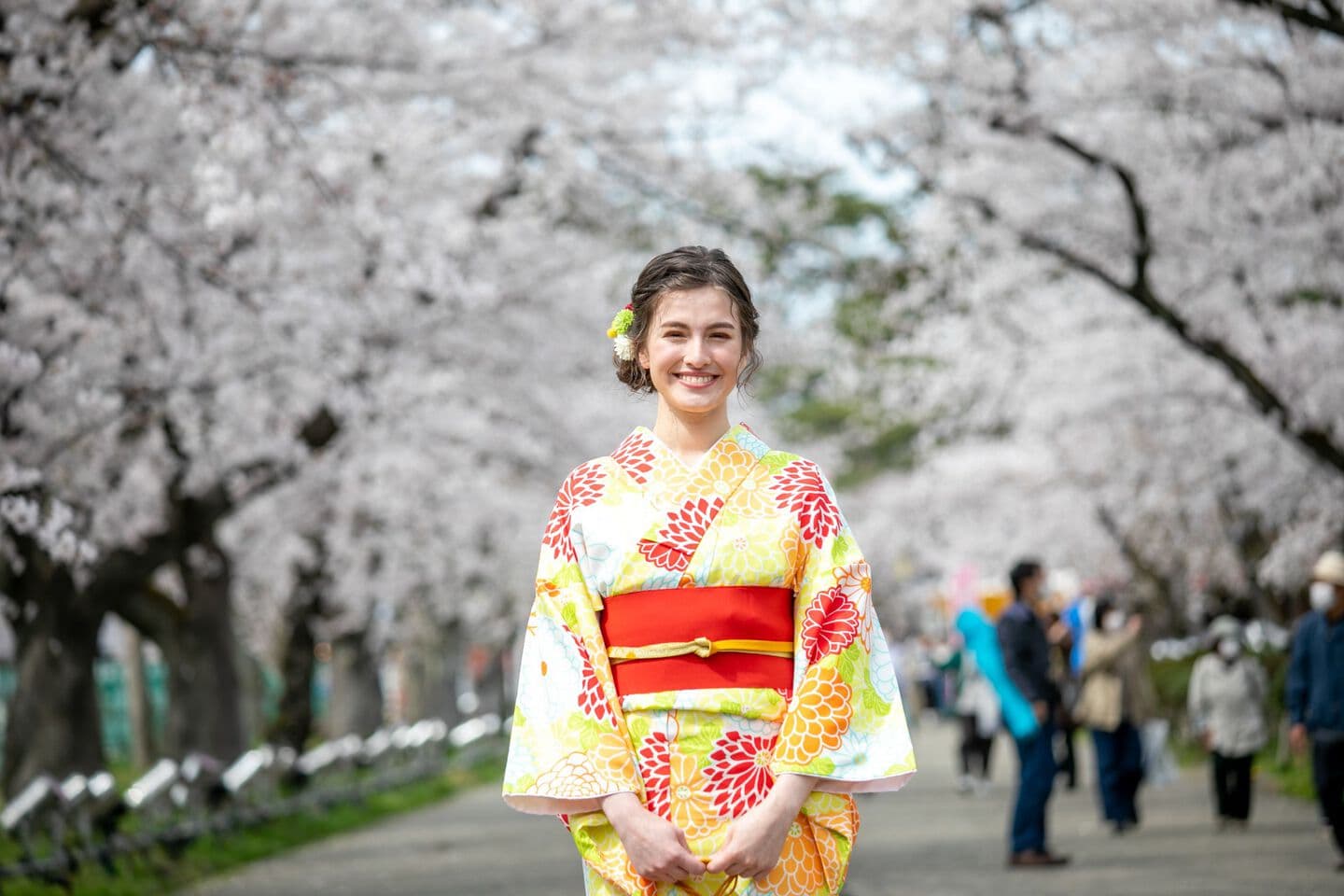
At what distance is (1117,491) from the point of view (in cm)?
2538

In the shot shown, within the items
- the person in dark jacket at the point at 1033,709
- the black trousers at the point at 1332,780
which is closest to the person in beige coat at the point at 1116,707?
the person in dark jacket at the point at 1033,709

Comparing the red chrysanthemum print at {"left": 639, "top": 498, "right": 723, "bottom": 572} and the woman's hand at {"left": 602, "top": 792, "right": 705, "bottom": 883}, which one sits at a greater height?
the red chrysanthemum print at {"left": 639, "top": 498, "right": 723, "bottom": 572}

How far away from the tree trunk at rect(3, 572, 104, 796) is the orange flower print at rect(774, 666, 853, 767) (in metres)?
11.2

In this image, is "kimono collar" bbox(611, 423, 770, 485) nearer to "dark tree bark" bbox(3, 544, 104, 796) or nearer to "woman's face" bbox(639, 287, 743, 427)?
"woman's face" bbox(639, 287, 743, 427)

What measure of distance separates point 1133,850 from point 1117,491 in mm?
13803

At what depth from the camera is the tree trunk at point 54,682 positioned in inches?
557

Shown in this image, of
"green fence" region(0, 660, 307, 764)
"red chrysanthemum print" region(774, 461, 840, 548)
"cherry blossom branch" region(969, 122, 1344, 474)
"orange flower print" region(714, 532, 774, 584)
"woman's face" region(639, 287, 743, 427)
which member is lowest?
"green fence" region(0, 660, 307, 764)

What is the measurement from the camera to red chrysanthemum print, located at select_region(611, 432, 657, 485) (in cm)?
379

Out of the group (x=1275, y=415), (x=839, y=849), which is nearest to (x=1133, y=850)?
(x=1275, y=415)

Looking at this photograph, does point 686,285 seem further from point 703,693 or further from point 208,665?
point 208,665

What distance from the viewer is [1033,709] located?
445 inches

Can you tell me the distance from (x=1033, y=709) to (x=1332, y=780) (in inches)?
70.0

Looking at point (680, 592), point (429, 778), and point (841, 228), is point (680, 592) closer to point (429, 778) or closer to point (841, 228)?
point (429, 778)

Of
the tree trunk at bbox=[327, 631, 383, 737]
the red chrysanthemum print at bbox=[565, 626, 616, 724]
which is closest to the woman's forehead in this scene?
the red chrysanthemum print at bbox=[565, 626, 616, 724]
